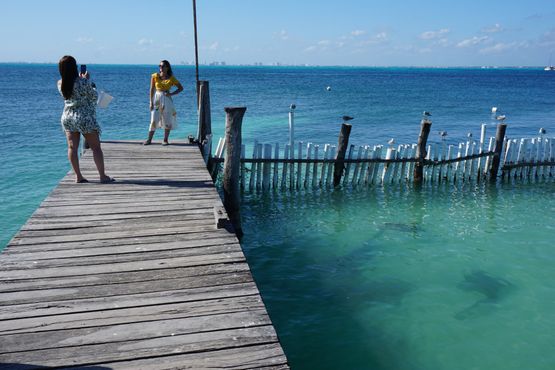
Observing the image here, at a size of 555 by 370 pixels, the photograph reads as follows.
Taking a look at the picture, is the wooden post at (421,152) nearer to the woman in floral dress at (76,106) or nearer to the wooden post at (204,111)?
the wooden post at (204,111)

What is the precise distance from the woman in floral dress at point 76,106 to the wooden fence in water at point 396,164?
416 cm

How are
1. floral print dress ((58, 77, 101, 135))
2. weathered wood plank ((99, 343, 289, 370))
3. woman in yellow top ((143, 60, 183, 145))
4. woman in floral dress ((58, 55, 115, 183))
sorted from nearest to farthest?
1. weathered wood plank ((99, 343, 289, 370))
2. woman in floral dress ((58, 55, 115, 183))
3. floral print dress ((58, 77, 101, 135))
4. woman in yellow top ((143, 60, 183, 145))

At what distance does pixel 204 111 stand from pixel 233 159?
329 cm

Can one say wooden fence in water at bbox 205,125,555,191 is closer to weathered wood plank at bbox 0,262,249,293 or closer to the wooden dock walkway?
the wooden dock walkway

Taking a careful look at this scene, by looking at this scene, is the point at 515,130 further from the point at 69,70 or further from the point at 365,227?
the point at 69,70

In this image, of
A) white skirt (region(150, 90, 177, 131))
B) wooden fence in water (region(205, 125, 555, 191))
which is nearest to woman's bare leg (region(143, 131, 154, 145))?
white skirt (region(150, 90, 177, 131))

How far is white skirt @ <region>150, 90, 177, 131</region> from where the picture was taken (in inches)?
403

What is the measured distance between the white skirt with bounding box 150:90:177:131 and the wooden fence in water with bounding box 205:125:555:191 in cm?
153

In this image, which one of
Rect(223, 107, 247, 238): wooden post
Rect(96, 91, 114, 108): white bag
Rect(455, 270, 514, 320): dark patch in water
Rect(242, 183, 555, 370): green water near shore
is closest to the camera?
Rect(242, 183, 555, 370): green water near shore

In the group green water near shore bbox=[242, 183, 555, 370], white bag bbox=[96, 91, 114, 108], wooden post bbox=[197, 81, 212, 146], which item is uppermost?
white bag bbox=[96, 91, 114, 108]

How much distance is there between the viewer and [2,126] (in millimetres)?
25703

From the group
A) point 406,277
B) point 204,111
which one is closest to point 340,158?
point 204,111

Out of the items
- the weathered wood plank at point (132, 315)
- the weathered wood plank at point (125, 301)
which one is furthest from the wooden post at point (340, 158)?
the weathered wood plank at point (132, 315)

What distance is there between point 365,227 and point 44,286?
712cm
